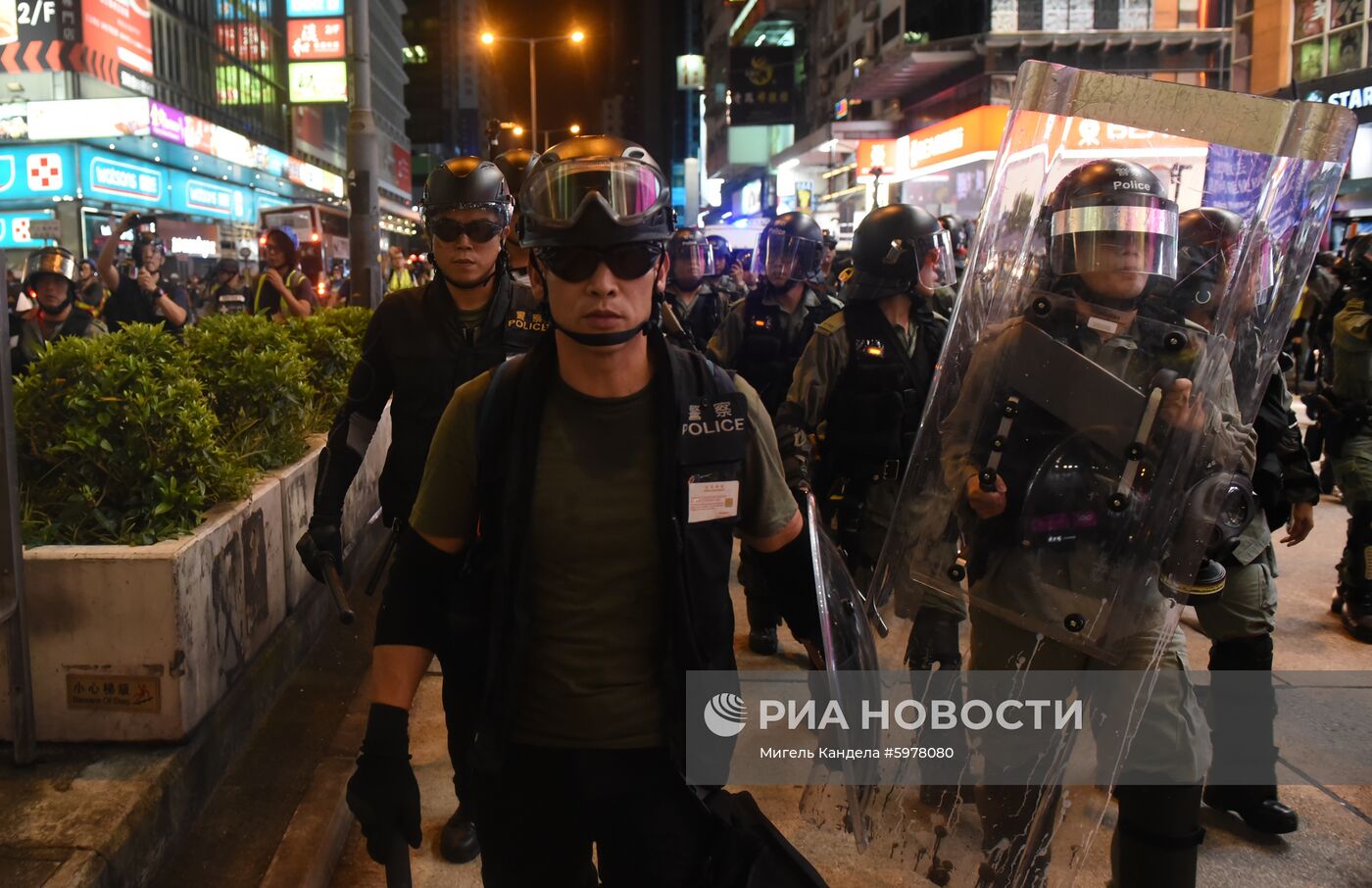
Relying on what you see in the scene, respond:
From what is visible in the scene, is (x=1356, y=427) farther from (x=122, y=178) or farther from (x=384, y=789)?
(x=122, y=178)

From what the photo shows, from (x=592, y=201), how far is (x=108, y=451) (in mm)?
2835

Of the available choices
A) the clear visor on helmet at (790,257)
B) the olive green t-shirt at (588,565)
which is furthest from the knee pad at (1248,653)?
the clear visor on helmet at (790,257)

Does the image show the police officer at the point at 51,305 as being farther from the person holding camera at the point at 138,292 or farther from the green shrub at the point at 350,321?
the green shrub at the point at 350,321

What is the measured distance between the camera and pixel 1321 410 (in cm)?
582

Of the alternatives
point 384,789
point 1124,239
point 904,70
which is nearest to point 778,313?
point 1124,239

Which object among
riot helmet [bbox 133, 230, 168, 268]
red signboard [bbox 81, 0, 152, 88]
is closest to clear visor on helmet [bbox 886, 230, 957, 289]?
riot helmet [bbox 133, 230, 168, 268]

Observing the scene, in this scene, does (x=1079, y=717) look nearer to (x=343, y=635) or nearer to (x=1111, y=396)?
(x=1111, y=396)

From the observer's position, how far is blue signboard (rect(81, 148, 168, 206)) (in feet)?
93.1

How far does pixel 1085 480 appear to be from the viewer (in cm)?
263

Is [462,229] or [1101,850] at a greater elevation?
[462,229]

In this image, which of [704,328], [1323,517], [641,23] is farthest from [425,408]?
[641,23]

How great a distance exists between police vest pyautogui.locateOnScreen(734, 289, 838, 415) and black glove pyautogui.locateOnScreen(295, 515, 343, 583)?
3486 mm

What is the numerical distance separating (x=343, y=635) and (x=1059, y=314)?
445 centimetres

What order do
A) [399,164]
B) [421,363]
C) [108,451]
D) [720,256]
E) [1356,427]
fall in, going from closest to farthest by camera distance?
[421,363], [108,451], [1356,427], [720,256], [399,164]
